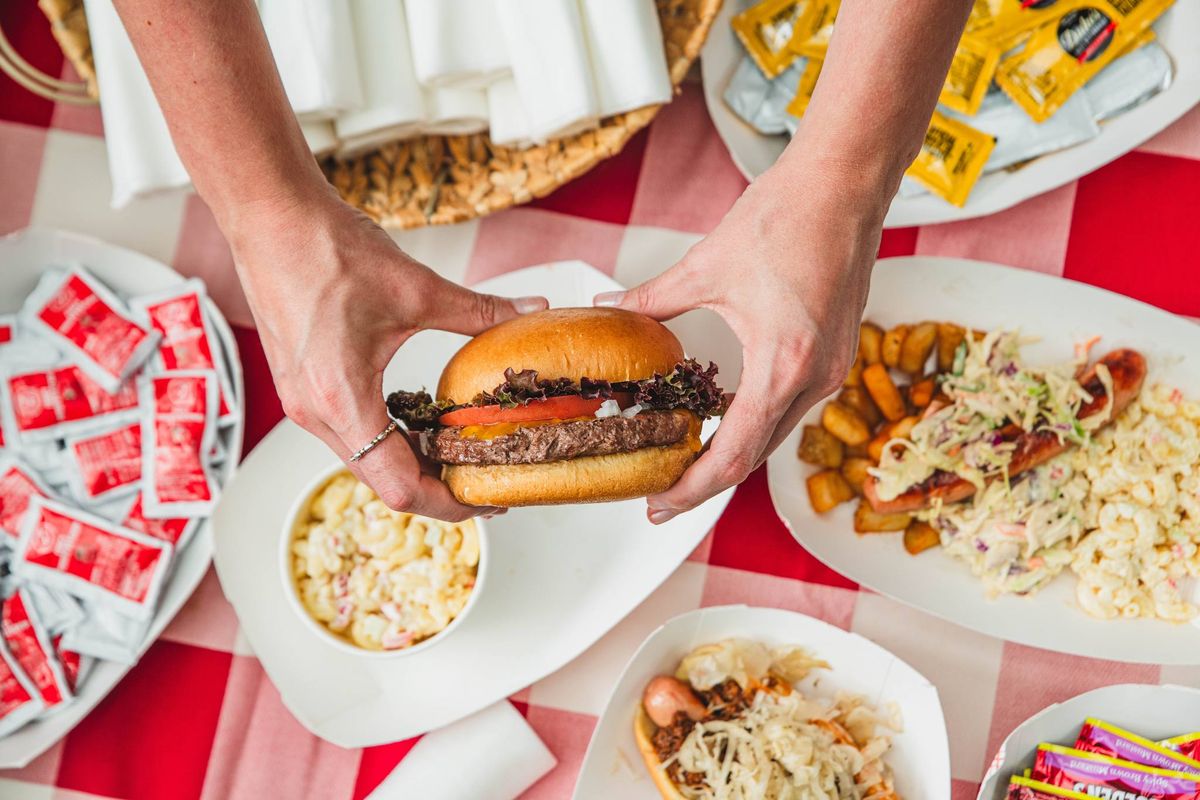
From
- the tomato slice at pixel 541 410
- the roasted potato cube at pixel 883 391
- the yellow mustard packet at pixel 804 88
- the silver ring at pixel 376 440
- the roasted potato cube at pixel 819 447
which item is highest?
the yellow mustard packet at pixel 804 88

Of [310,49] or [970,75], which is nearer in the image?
[310,49]

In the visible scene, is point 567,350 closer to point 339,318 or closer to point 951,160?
point 339,318

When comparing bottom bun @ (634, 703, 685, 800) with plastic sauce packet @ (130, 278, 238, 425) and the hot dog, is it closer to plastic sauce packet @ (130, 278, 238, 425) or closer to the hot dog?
the hot dog

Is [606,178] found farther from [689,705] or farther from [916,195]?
[689,705]

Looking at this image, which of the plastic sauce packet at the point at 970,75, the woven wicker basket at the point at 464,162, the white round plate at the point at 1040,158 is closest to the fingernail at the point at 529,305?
the woven wicker basket at the point at 464,162

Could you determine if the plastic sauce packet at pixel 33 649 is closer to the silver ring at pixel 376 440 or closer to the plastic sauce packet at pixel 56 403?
the plastic sauce packet at pixel 56 403

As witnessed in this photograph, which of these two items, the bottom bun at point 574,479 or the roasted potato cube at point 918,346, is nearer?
the bottom bun at point 574,479

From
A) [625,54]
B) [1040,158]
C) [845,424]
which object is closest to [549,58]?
[625,54]
